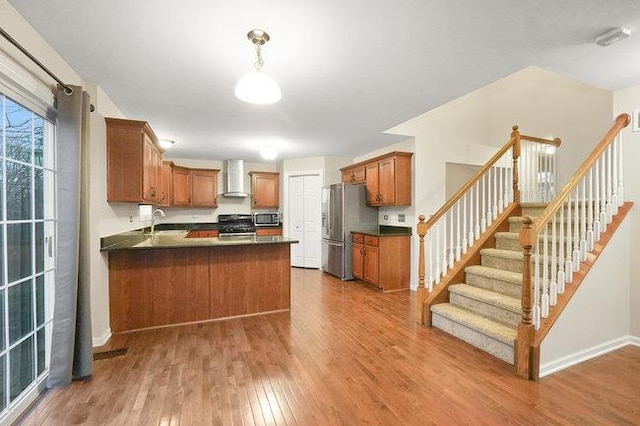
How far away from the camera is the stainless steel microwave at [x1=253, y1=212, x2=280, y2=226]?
6.75 metres

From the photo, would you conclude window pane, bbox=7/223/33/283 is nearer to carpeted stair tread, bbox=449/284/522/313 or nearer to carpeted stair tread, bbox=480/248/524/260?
carpeted stair tread, bbox=449/284/522/313

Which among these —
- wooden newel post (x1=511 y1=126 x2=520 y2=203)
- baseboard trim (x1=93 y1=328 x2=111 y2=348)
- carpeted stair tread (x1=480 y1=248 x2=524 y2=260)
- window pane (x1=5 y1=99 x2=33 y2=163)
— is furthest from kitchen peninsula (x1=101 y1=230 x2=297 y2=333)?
wooden newel post (x1=511 y1=126 x2=520 y2=203)

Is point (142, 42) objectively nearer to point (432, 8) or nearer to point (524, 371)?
point (432, 8)

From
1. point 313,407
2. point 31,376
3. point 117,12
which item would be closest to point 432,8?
point 117,12

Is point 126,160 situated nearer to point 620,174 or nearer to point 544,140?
point 620,174

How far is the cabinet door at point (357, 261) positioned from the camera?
5.13 meters

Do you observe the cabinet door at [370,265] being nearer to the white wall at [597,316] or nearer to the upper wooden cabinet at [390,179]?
the upper wooden cabinet at [390,179]

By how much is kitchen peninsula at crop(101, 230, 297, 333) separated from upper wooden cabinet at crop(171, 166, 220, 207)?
254 cm

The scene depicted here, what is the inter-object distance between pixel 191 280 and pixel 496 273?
3.37 metres

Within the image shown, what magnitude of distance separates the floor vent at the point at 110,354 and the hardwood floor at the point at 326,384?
0.27 ft

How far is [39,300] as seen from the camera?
2.15m

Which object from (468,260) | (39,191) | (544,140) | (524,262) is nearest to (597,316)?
(524,262)

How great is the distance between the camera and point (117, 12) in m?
1.76

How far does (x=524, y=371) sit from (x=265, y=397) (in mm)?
1942
